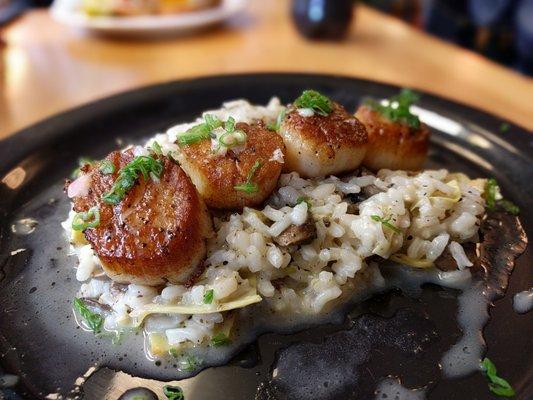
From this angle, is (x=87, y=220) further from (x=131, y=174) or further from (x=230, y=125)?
(x=230, y=125)

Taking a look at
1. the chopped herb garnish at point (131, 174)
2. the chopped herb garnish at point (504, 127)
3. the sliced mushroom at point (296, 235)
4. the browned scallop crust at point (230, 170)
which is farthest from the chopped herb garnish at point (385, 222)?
the chopped herb garnish at point (504, 127)

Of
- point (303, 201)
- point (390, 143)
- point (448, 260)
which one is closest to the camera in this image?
point (303, 201)

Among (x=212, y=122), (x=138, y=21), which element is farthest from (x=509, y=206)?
(x=138, y=21)

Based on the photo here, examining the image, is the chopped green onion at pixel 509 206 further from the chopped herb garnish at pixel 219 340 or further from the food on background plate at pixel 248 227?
the chopped herb garnish at pixel 219 340

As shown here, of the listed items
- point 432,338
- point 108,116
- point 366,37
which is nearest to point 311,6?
point 366,37

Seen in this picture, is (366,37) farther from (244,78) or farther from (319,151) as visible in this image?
(319,151)

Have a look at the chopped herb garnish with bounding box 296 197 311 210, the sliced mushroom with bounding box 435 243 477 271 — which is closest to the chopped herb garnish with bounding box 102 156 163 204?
the chopped herb garnish with bounding box 296 197 311 210

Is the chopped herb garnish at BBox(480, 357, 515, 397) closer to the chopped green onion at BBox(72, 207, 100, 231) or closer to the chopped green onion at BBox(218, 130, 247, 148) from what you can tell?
the chopped green onion at BBox(218, 130, 247, 148)

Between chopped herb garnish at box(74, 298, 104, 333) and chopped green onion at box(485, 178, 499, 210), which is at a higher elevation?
chopped green onion at box(485, 178, 499, 210)
